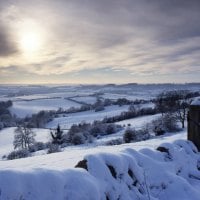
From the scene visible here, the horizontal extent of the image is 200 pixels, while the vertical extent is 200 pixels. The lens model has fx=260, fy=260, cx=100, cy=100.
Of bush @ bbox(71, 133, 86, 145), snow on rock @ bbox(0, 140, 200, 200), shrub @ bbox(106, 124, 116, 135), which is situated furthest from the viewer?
shrub @ bbox(106, 124, 116, 135)

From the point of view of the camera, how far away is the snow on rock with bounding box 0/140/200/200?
10.1ft

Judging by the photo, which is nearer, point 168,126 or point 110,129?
point 168,126

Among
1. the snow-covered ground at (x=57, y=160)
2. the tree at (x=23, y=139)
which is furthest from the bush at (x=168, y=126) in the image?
the snow-covered ground at (x=57, y=160)

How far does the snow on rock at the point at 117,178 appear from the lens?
10.1 feet

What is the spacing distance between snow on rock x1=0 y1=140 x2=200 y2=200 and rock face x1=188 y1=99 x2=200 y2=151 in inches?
24.8

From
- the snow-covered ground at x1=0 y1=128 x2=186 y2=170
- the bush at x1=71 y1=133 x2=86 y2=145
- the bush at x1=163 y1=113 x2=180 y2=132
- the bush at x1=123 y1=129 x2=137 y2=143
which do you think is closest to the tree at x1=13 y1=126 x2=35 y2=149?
the bush at x1=71 y1=133 x2=86 y2=145

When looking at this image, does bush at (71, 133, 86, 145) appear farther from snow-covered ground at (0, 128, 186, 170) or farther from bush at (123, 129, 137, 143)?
snow-covered ground at (0, 128, 186, 170)

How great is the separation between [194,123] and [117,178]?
10.5 feet

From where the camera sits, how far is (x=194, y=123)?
649cm

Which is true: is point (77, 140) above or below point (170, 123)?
below

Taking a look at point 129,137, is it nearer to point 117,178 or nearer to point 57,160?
point 57,160

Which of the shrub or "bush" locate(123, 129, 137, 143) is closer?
"bush" locate(123, 129, 137, 143)

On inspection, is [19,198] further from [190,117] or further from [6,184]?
[190,117]

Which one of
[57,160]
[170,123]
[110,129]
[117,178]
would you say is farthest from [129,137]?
[117,178]
